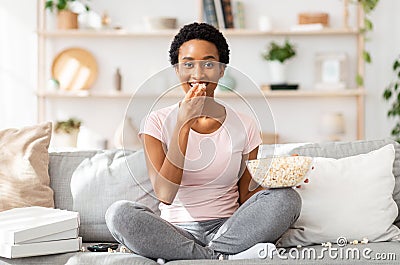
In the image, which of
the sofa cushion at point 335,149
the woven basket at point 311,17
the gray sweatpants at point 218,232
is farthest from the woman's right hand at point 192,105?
the woven basket at point 311,17

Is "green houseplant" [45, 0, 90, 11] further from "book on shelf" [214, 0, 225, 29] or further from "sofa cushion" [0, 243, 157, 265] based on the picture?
"sofa cushion" [0, 243, 157, 265]

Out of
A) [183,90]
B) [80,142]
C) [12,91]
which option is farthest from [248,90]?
[12,91]

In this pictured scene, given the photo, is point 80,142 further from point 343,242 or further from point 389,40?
point 343,242

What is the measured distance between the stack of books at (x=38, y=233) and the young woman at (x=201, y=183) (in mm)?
143

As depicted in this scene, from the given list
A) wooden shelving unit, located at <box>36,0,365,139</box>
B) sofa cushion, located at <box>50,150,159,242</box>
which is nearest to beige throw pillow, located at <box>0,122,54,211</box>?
sofa cushion, located at <box>50,150,159,242</box>

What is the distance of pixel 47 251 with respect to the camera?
7.82ft

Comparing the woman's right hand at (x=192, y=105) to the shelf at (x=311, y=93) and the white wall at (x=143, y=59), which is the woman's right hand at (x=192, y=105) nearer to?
the shelf at (x=311, y=93)

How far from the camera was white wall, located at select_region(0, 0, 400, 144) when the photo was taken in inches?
205

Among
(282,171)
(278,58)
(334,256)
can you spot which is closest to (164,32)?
(278,58)

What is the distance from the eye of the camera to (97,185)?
9.30 feet

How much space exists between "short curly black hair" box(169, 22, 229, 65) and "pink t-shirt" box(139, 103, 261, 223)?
199 mm

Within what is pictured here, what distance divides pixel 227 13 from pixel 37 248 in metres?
3.05

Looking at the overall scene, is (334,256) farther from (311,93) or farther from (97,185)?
(311,93)

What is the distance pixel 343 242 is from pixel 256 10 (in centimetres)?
290
